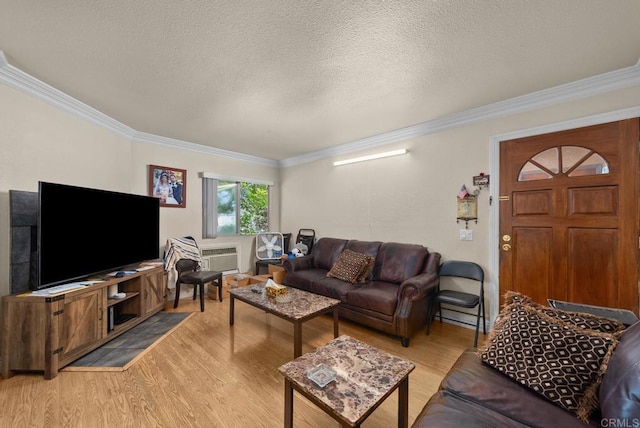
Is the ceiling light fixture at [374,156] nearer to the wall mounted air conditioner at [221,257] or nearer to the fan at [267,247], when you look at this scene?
the fan at [267,247]

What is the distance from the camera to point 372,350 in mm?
1576

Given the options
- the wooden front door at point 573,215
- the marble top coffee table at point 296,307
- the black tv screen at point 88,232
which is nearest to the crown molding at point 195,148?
the black tv screen at point 88,232

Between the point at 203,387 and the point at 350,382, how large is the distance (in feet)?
4.14

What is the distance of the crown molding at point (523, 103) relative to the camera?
6.97 ft

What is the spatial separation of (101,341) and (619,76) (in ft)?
17.1

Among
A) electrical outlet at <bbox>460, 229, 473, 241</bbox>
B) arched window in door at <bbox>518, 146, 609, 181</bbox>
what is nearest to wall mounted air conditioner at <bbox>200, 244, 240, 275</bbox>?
electrical outlet at <bbox>460, 229, 473, 241</bbox>

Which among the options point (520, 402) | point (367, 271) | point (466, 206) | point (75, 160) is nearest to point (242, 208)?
point (75, 160)

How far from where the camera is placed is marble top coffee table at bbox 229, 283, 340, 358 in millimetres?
2115

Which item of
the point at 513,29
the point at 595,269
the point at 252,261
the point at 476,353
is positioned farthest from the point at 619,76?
the point at 252,261

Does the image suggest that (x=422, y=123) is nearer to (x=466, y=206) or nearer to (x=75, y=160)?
(x=466, y=206)

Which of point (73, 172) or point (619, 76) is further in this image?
point (73, 172)

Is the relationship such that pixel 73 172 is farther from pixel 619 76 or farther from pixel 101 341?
pixel 619 76

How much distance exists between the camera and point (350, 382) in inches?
50.3

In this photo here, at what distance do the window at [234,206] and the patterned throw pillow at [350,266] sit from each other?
221 cm
